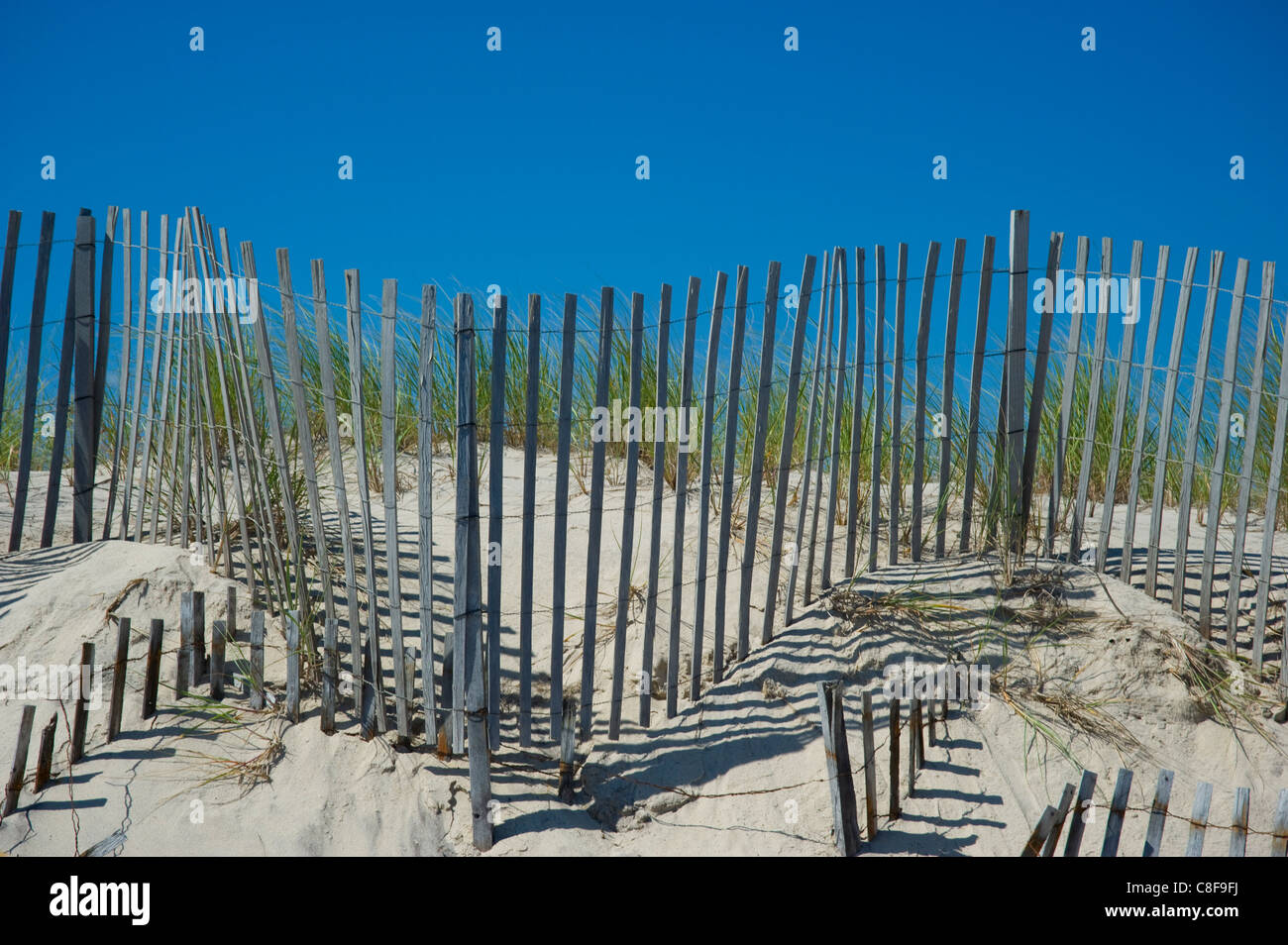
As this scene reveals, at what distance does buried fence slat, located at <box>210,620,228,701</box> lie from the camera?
4.20 metres

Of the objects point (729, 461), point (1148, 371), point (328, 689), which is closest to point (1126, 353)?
point (1148, 371)

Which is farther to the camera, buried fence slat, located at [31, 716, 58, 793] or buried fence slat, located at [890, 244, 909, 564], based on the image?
buried fence slat, located at [890, 244, 909, 564]

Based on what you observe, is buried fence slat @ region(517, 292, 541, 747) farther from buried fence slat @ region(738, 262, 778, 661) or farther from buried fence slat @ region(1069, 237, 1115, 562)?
buried fence slat @ region(1069, 237, 1115, 562)

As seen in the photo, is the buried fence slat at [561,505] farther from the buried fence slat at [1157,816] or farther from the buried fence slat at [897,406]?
the buried fence slat at [1157,816]

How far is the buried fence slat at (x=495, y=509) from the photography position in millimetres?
3627

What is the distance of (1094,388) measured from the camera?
4789 millimetres

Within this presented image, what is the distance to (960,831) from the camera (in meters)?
3.73

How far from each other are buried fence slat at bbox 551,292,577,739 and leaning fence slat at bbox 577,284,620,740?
100 millimetres

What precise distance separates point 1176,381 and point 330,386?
3.55 metres

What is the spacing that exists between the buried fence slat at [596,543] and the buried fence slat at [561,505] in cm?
10

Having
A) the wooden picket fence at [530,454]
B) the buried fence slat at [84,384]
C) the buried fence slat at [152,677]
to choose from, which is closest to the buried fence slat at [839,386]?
the wooden picket fence at [530,454]

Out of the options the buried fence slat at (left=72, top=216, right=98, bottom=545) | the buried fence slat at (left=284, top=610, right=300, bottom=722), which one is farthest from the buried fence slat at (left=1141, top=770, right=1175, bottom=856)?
the buried fence slat at (left=72, top=216, right=98, bottom=545)

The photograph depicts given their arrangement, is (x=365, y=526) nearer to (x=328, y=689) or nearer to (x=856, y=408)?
(x=328, y=689)

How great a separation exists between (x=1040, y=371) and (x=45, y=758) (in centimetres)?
438
